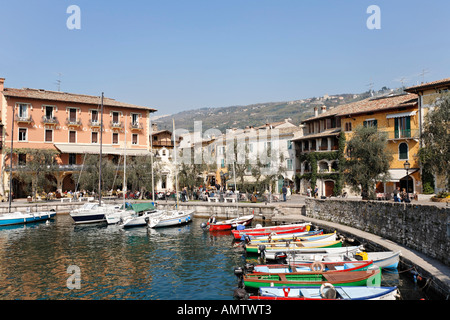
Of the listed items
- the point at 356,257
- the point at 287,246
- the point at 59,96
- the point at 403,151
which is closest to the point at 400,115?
the point at 403,151

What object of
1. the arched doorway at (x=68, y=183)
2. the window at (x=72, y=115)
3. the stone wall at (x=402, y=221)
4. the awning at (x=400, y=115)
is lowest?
the stone wall at (x=402, y=221)

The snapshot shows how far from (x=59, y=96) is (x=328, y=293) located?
58.5m

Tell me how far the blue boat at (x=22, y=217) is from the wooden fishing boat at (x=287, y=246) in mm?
28504

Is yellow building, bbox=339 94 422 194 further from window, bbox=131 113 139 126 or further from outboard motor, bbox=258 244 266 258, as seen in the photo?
window, bbox=131 113 139 126

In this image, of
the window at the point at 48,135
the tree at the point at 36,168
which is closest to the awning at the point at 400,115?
the tree at the point at 36,168

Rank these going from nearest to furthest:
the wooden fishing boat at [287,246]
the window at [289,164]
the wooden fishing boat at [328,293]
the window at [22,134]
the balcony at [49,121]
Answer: the wooden fishing boat at [328,293]
the wooden fishing boat at [287,246]
the window at [22,134]
the balcony at [49,121]
the window at [289,164]

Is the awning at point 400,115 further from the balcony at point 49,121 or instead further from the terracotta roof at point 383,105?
the balcony at point 49,121

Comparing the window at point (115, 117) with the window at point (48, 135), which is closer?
the window at point (48, 135)

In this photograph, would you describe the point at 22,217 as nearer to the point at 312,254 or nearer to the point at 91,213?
the point at 91,213

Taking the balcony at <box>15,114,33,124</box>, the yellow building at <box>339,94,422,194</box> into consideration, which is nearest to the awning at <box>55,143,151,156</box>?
the balcony at <box>15,114,33,124</box>

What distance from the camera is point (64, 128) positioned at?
184ft

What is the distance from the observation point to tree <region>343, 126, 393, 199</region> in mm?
31016

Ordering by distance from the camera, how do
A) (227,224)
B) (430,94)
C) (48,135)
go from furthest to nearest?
1. (48,135)
2. (430,94)
3. (227,224)

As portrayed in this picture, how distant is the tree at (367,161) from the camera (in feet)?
102
